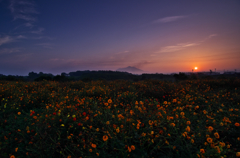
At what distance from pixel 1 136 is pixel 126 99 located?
3.49 m

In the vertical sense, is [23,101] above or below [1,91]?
below

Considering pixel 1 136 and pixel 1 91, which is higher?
pixel 1 91

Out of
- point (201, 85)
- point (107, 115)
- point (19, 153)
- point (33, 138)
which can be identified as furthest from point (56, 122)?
point (201, 85)

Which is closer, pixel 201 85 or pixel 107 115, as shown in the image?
pixel 107 115

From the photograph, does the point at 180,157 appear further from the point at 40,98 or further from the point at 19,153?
the point at 40,98

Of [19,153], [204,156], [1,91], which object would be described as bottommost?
[19,153]

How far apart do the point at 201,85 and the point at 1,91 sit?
383 inches

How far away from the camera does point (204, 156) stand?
167 centimetres

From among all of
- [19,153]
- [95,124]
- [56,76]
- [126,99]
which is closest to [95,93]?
[126,99]

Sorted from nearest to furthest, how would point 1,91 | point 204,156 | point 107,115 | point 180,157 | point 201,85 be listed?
point 204,156, point 180,157, point 107,115, point 1,91, point 201,85

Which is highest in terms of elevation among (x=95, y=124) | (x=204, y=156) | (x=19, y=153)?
(x=95, y=124)

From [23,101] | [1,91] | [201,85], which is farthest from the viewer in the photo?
[201,85]

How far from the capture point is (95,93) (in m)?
5.36

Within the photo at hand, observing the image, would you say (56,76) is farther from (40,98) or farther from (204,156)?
(204,156)
